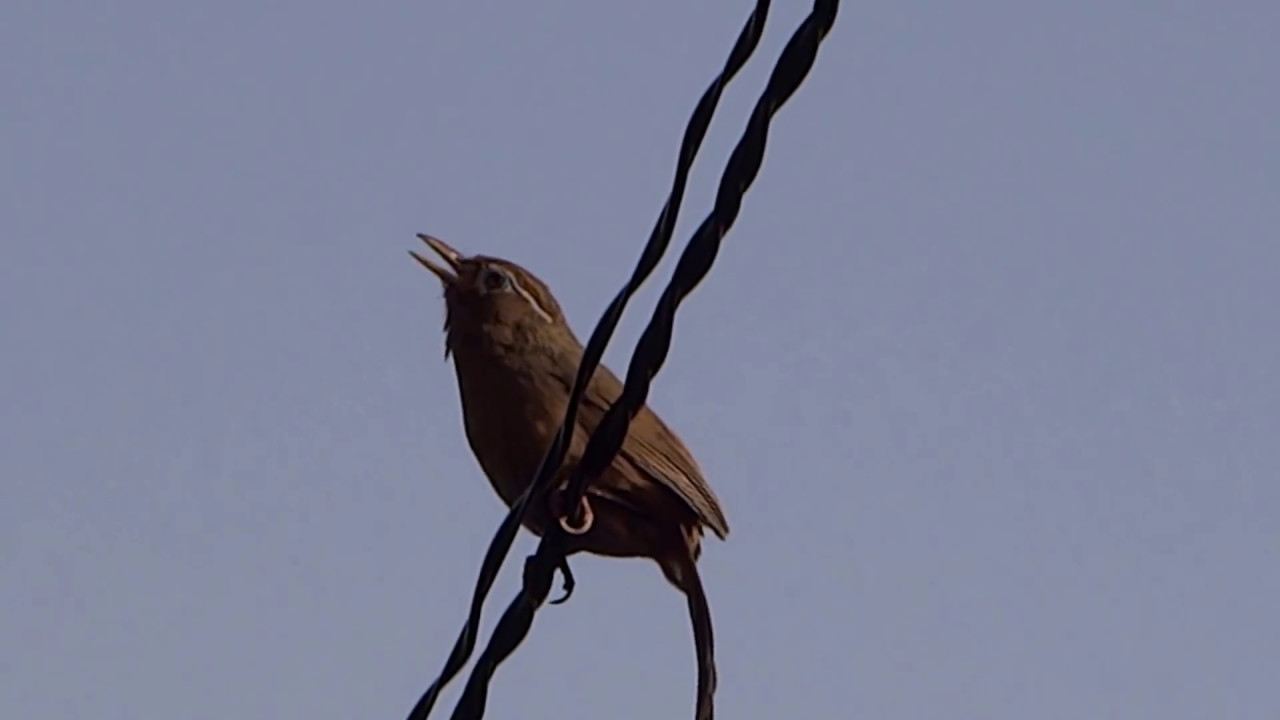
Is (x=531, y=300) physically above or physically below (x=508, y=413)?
above

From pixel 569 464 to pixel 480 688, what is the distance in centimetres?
305

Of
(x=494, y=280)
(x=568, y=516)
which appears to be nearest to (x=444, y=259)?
(x=494, y=280)

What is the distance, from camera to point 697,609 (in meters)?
7.20

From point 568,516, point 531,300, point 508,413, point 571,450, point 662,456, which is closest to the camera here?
point 568,516

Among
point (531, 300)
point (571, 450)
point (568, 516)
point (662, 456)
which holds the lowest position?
point (568, 516)

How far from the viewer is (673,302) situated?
362 centimetres

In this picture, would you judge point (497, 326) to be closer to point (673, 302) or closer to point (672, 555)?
point (672, 555)

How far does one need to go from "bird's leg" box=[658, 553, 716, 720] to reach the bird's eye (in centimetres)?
126

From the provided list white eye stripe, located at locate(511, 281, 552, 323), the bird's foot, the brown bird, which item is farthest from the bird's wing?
the bird's foot

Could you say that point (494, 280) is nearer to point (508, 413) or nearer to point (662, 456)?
point (508, 413)

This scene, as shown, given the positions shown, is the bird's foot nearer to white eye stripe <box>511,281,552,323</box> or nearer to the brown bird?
the brown bird

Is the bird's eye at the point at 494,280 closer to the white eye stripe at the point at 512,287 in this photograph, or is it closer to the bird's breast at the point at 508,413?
the white eye stripe at the point at 512,287

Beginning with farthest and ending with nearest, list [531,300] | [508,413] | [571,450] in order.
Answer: [531,300], [508,413], [571,450]

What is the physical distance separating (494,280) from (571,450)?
1122mm
